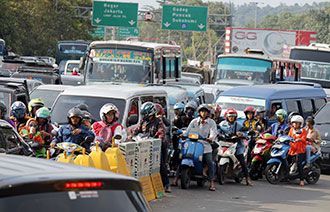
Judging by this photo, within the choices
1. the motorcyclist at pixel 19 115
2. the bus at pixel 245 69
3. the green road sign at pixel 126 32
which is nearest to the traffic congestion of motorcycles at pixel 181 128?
the motorcyclist at pixel 19 115

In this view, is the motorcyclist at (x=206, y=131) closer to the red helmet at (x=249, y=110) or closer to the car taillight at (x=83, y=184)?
the red helmet at (x=249, y=110)

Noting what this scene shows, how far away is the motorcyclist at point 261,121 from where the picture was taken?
67.3ft

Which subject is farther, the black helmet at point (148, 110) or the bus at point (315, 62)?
the bus at point (315, 62)

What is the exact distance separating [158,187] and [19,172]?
10416 mm

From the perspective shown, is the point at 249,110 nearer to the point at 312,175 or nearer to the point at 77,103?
the point at 312,175

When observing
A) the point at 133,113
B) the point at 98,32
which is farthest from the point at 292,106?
the point at 98,32

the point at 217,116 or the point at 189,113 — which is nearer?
the point at 189,113

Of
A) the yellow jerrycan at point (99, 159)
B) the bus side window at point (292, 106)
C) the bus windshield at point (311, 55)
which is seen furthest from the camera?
the bus windshield at point (311, 55)

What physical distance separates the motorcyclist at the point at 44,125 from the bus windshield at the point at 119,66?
37.5 ft

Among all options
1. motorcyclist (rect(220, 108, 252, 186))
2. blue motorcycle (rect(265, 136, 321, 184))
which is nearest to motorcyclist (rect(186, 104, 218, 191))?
motorcyclist (rect(220, 108, 252, 186))

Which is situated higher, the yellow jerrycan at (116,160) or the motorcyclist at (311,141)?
the yellow jerrycan at (116,160)

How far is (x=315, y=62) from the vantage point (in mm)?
38969

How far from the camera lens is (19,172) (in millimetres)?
5461

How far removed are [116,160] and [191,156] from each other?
13.4ft
